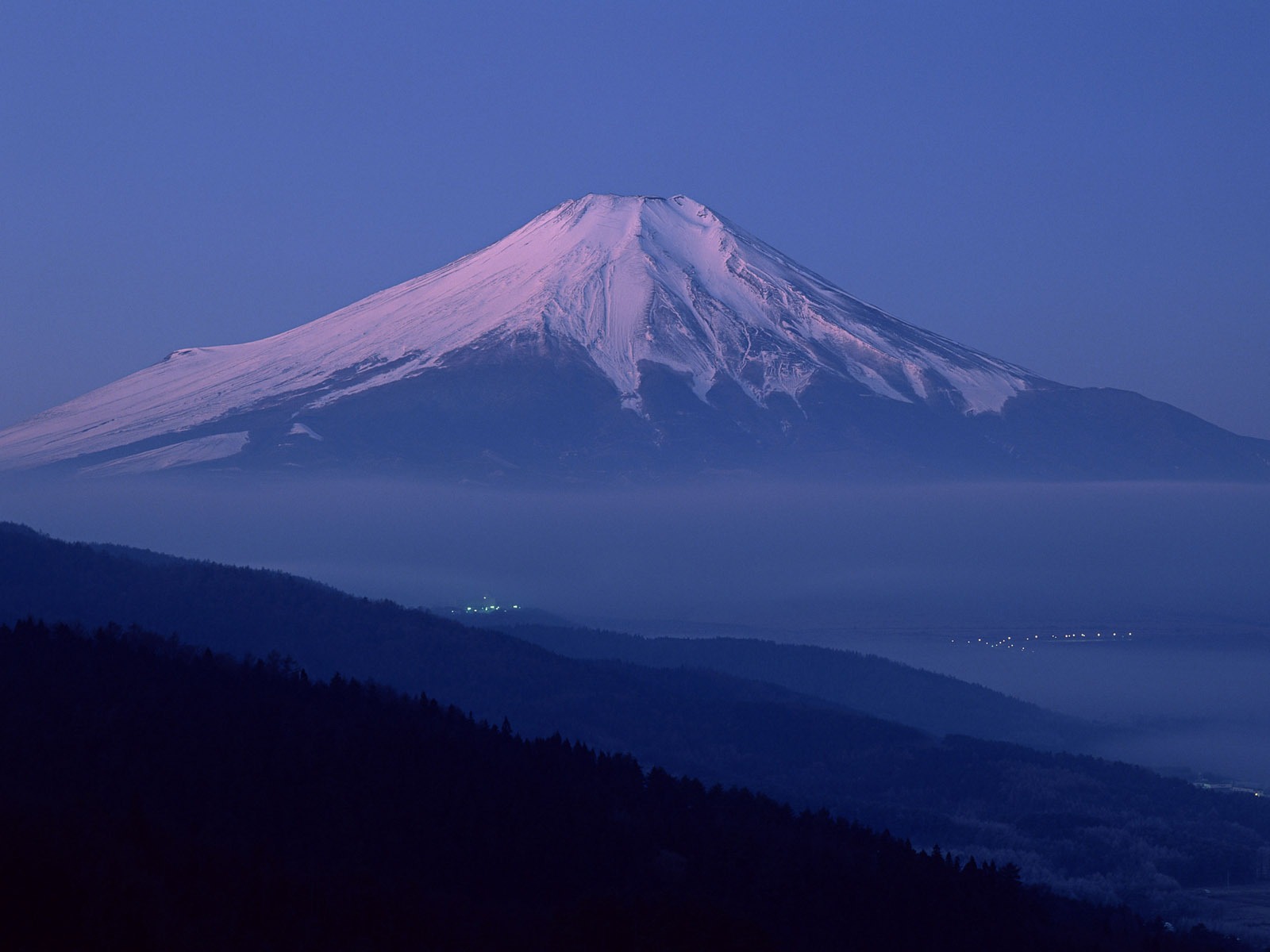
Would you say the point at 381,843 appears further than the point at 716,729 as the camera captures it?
No

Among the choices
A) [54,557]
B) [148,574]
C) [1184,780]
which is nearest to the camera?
[54,557]

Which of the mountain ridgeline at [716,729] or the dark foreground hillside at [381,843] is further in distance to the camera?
the mountain ridgeline at [716,729]

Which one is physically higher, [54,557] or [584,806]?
[54,557]

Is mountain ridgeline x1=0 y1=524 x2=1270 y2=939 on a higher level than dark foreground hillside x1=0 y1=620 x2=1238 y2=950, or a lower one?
higher

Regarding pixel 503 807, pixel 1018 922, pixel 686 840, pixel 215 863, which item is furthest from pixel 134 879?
pixel 1018 922

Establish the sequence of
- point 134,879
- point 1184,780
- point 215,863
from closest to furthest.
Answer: point 134,879 → point 215,863 → point 1184,780

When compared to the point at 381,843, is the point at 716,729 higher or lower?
higher

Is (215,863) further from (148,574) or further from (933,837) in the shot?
(148,574)

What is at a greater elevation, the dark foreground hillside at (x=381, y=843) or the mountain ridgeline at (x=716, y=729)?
the mountain ridgeline at (x=716, y=729)
